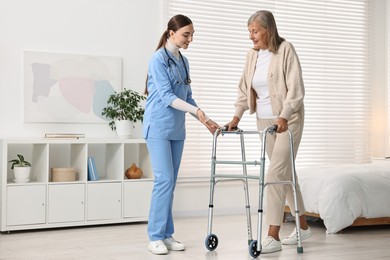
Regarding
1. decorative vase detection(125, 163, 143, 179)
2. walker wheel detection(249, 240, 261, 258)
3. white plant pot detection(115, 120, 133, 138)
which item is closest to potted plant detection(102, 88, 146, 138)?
white plant pot detection(115, 120, 133, 138)

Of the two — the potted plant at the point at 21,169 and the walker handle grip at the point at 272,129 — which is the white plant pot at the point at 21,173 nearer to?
the potted plant at the point at 21,169

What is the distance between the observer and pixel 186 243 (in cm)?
442

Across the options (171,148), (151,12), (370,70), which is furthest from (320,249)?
(370,70)

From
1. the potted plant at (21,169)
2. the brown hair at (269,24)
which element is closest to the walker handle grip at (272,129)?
the brown hair at (269,24)

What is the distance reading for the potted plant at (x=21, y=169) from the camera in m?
5.18

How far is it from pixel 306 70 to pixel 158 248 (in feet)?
11.9

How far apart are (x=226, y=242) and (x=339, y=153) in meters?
3.03

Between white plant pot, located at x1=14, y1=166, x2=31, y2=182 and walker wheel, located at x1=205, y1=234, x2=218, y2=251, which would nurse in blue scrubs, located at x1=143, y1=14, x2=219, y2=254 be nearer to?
walker wheel, located at x1=205, y1=234, x2=218, y2=251

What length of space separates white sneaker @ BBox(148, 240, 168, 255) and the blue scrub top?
0.66 meters

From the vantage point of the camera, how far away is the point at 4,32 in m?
5.51

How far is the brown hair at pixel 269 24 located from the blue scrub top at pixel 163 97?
587 mm

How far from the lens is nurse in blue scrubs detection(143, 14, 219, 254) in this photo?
3924 mm

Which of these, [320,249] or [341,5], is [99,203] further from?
[341,5]

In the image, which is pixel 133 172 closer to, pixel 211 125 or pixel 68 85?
pixel 68 85
